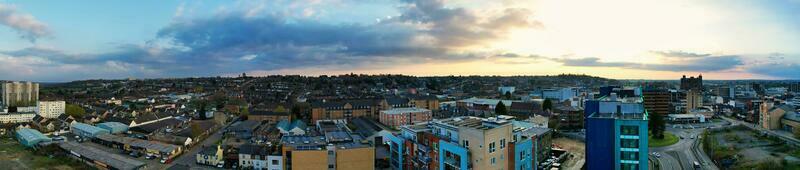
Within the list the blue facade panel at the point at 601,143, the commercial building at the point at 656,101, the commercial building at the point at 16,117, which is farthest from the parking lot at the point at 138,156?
the commercial building at the point at 656,101

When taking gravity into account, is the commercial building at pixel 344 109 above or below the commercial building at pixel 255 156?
above

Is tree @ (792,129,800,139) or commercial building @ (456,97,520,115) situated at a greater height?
commercial building @ (456,97,520,115)

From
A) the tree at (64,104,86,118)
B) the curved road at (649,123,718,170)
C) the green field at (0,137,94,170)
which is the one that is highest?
the tree at (64,104,86,118)

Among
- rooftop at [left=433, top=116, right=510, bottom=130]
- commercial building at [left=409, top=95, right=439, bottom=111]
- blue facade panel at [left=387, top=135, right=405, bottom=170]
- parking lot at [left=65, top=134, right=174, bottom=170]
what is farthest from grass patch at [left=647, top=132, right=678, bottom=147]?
parking lot at [left=65, top=134, right=174, bottom=170]

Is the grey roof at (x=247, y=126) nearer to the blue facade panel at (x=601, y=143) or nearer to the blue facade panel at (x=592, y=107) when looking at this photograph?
the blue facade panel at (x=592, y=107)

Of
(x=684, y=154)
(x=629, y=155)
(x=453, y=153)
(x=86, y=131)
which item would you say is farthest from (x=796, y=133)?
(x=86, y=131)

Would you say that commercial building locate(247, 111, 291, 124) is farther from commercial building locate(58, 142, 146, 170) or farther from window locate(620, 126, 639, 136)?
window locate(620, 126, 639, 136)

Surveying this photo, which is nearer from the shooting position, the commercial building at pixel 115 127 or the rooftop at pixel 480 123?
the rooftop at pixel 480 123
